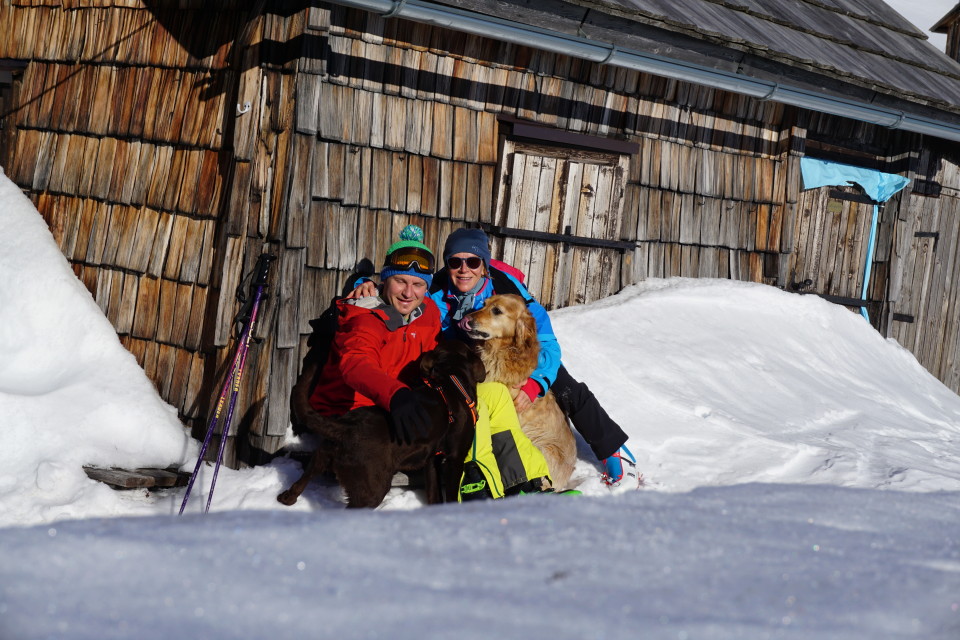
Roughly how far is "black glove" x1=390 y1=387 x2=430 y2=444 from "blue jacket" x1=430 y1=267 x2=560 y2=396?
3.41 ft

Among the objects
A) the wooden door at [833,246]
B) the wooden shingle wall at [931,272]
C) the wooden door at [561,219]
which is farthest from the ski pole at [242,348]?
the wooden shingle wall at [931,272]

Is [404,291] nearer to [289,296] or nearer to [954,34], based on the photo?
[289,296]

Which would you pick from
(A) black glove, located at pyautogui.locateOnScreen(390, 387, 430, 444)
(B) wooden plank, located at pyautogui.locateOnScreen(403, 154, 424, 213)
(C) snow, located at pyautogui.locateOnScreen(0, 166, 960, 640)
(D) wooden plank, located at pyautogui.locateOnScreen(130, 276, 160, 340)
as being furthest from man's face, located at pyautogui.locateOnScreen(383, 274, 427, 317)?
(D) wooden plank, located at pyautogui.locateOnScreen(130, 276, 160, 340)

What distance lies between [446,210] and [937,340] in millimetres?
6805

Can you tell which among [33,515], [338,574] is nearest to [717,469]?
[33,515]

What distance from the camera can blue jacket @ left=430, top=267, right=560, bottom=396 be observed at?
5137 millimetres

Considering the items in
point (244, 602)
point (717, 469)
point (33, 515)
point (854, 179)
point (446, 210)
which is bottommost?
point (33, 515)

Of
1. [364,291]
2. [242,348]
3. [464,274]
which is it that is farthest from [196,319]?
[464,274]

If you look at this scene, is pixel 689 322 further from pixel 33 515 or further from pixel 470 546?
pixel 470 546

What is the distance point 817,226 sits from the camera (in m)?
9.16

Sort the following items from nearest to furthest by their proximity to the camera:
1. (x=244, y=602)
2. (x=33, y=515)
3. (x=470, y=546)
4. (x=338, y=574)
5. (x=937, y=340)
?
(x=244, y=602) → (x=338, y=574) → (x=470, y=546) → (x=33, y=515) → (x=937, y=340)

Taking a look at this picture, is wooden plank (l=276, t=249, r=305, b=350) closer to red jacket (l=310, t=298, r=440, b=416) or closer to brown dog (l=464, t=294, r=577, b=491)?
red jacket (l=310, t=298, r=440, b=416)

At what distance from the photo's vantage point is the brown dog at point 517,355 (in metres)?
4.95

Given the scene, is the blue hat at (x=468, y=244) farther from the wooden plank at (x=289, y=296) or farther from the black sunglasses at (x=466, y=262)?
the wooden plank at (x=289, y=296)
